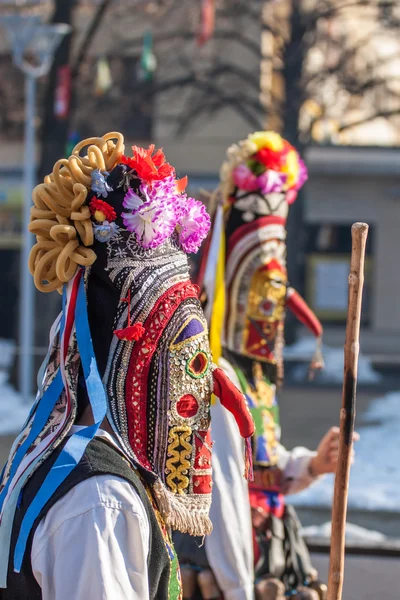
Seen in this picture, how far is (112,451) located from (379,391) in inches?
498

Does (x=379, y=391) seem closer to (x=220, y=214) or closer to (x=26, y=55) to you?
(x=26, y=55)

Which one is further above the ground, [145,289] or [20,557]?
[145,289]

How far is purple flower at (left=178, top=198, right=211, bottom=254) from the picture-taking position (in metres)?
2.00

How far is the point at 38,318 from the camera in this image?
13.1m

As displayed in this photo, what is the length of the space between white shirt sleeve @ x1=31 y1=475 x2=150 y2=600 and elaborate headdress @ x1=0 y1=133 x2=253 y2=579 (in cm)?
12

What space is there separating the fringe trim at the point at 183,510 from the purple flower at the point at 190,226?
49 cm

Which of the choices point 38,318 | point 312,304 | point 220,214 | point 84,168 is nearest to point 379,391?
point 38,318

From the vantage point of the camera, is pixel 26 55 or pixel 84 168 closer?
pixel 84 168

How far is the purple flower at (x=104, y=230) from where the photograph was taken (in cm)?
186

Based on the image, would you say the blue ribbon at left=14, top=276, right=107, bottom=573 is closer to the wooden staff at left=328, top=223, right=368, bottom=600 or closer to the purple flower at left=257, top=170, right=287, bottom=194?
the wooden staff at left=328, top=223, right=368, bottom=600

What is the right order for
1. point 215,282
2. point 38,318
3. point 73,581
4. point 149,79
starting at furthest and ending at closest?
point 149,79, point 38,318, point 215,282, point 73,581

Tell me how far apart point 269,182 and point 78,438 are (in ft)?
6.22

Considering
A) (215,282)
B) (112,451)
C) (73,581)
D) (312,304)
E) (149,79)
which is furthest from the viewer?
(312,304)

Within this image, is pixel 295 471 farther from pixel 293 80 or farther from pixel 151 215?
pixel 293 80
